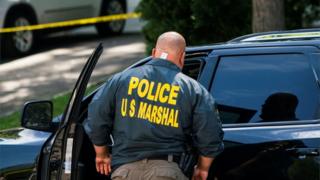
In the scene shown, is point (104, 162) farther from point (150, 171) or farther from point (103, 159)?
point (150, 171)

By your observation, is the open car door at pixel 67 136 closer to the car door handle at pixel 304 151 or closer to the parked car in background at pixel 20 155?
the parked car in background at pixel 20 155

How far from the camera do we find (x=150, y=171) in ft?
11.4

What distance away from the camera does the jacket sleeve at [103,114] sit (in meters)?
3.54

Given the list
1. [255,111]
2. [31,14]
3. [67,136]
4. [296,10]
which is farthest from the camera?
[31,14]

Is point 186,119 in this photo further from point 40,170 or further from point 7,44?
point 7,44

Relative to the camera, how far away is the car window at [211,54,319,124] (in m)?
3.77

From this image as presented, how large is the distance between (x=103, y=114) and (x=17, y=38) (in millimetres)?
8666

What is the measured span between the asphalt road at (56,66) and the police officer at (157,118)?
5.42 metres

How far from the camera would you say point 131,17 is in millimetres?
14906

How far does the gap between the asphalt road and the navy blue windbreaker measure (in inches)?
213

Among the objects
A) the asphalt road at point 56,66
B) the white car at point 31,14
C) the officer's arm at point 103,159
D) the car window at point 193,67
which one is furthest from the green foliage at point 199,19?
the officer's arm at point 103,159

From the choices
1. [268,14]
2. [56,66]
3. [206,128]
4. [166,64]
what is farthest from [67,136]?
[56,66]

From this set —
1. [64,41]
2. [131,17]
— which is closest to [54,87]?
[64,41]

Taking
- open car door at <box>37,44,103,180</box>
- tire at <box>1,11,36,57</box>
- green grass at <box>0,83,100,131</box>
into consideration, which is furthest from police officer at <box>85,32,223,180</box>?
tire at <box>1,11,36,57</box>
